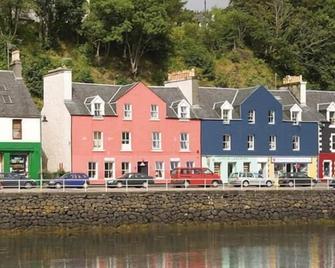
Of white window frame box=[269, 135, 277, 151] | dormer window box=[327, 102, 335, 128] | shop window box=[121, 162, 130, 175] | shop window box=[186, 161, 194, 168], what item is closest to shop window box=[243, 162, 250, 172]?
white window frame box=[269, 135, 277, 151]

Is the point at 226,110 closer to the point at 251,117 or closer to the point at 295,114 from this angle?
the point at 251,117

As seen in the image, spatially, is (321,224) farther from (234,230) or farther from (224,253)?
(224,253)

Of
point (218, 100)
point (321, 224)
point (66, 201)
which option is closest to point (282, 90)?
point (218, 100)

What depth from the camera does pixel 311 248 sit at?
41906mm

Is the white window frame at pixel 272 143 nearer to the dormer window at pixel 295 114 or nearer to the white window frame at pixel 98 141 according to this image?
the dormer window at pixel 295 114

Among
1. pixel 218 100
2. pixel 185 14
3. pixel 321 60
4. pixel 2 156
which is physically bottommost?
pixel 2 156

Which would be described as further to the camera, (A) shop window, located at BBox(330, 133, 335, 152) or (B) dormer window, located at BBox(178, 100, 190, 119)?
(A) shop window, located at BBox(330, 133, 335, 152)

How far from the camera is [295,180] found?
60.0 meters

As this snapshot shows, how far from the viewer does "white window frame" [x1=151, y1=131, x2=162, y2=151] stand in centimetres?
6506

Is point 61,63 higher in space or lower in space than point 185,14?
lower

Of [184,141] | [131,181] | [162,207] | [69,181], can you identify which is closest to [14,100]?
[69,181]

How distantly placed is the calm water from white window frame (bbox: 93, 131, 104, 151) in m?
16.1

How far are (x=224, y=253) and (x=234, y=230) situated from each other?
934 cm

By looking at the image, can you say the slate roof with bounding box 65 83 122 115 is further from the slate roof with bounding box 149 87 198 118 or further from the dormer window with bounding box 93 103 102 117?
the slate roof with bounding box 149 87 198 118
